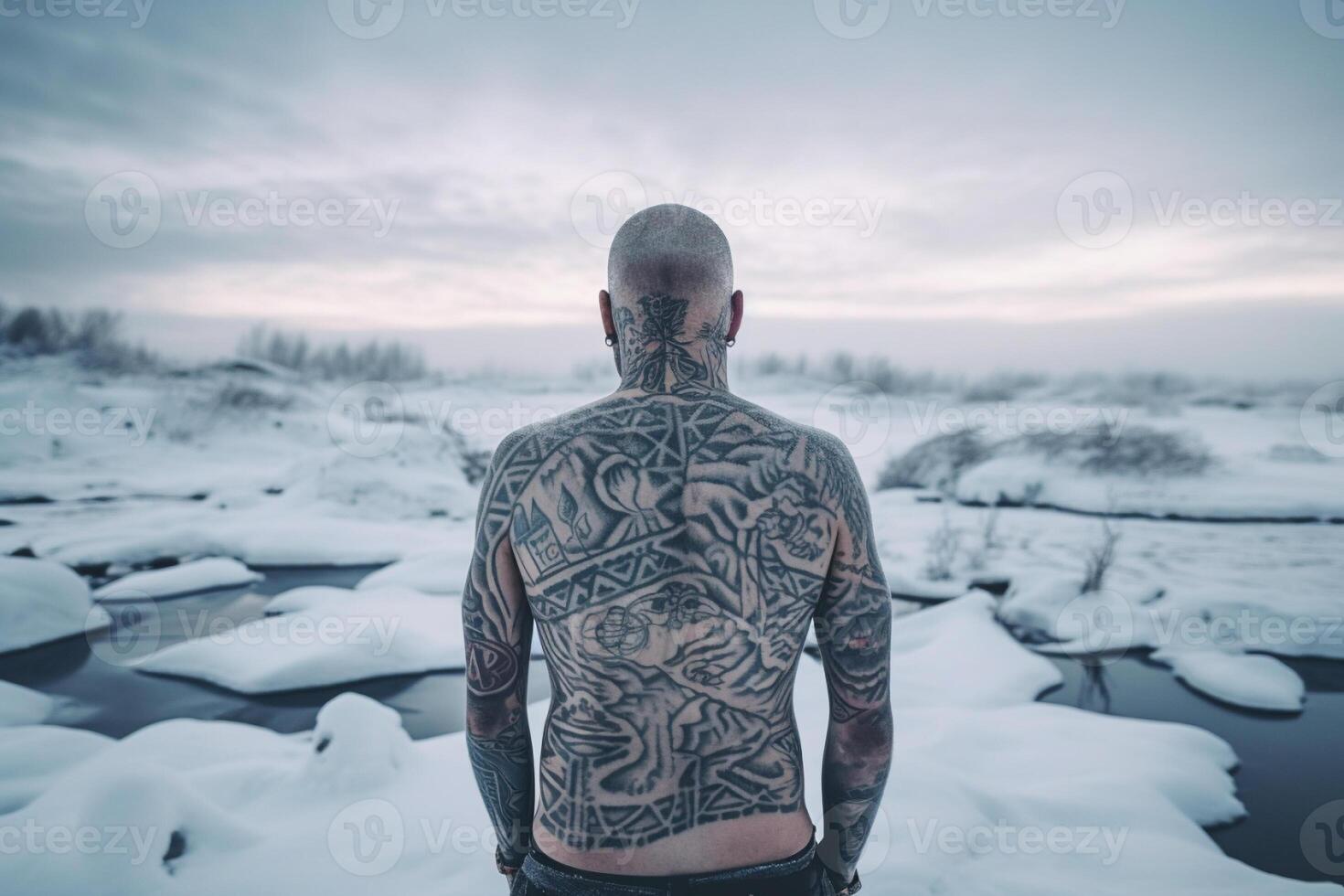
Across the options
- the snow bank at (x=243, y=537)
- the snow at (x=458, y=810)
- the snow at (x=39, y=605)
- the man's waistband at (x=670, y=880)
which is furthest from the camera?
the snow bank at (x=243, y=537)

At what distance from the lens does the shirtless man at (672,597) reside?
5.03ft

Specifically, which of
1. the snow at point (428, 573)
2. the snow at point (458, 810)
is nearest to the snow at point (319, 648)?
the snow at point (428, 573)

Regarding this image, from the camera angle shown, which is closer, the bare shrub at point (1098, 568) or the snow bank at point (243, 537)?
the bare shrub at point (1098, 568)

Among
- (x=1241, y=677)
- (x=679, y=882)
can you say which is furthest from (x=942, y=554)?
(x=679, y=882)

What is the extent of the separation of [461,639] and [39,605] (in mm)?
3965

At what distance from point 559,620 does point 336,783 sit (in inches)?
114

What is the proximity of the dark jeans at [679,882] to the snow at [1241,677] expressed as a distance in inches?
226

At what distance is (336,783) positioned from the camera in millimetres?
3578

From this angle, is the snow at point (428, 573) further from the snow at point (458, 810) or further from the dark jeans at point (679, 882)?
the dark jeans at point (679, 882)

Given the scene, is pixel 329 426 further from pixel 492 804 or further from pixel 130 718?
pixel 492 804

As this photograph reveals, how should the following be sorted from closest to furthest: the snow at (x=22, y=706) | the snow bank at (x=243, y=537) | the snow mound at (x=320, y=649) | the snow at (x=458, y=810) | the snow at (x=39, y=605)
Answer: the snow at (x=458, y=810), the snow at (x=22, y=706), the snow mound at (x=320, y=649), the snow at (x=39, y=605), the snow bank at (x=243, y=537)

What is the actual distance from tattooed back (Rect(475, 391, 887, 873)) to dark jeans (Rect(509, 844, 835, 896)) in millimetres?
38

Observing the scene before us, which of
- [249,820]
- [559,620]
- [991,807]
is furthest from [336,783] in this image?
[991,807]

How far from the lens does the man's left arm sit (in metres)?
1.68
